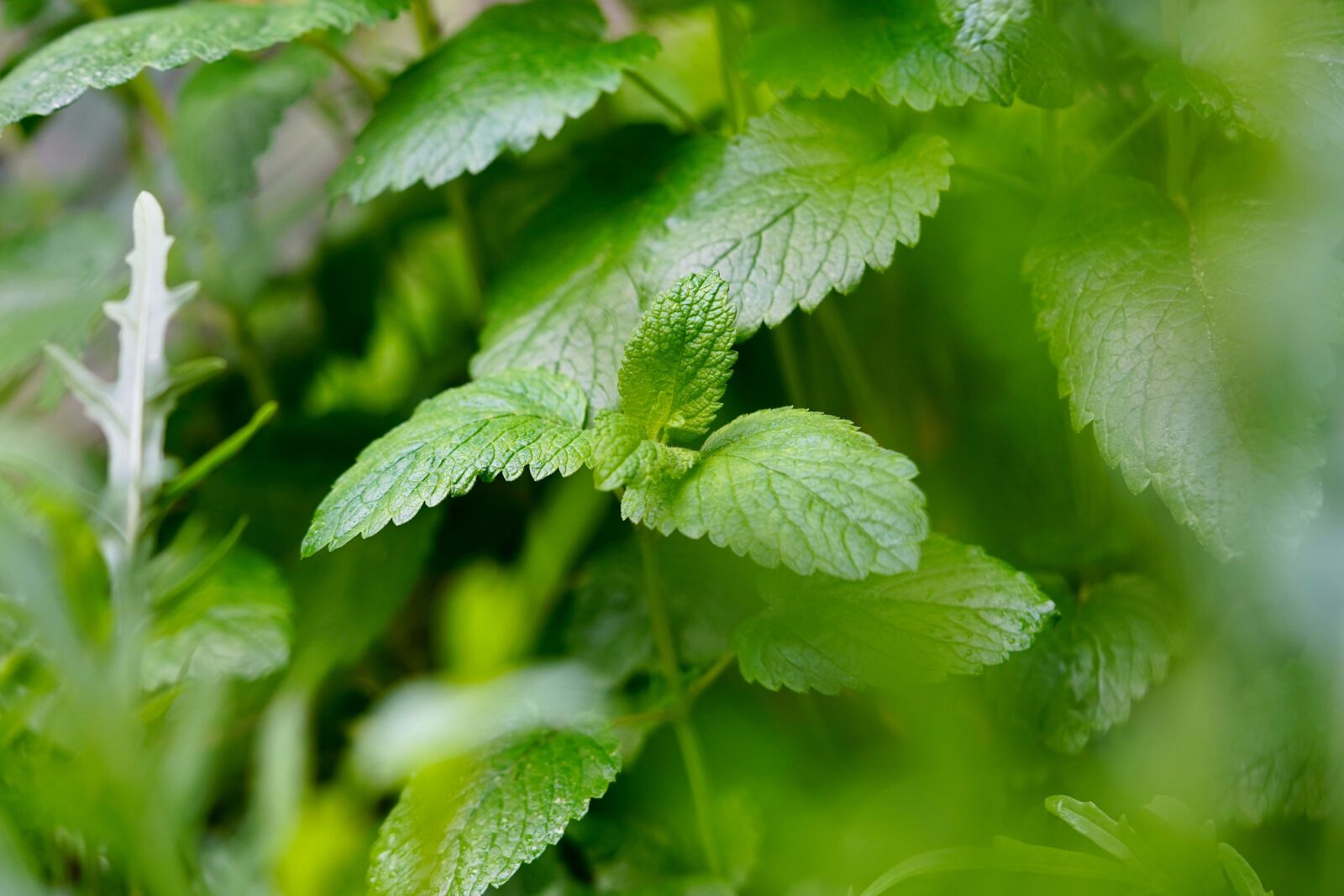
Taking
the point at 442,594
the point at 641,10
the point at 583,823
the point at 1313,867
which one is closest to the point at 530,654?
the point at 583,823

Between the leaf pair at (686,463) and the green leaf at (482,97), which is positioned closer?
the leaf pair at (686,463)

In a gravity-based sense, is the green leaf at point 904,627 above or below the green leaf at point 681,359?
below

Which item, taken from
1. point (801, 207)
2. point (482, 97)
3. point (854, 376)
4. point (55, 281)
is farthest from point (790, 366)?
point (55, 281)

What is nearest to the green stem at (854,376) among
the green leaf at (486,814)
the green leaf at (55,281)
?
the green leaf at (486,814)

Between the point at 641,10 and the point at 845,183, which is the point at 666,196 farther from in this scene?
the point at 641,10

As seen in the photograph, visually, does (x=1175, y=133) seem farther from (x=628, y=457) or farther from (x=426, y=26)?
(x=426, y=26)

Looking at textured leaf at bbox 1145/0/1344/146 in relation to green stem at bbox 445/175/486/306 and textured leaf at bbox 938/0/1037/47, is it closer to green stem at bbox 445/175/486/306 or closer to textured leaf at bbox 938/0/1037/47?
textured leaf at bbox 938/0/1037/47

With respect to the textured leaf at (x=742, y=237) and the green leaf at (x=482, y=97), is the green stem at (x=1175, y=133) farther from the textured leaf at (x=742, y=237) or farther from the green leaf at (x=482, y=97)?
the green leaf at (x=482, y=97)
